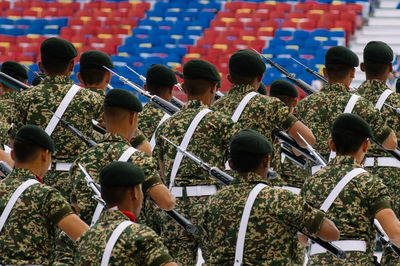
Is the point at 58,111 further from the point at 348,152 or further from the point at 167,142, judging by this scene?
the point at 348,152

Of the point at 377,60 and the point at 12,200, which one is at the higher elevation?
the point at 377,60

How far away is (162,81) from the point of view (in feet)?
29.7

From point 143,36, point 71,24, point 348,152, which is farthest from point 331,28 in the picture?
point 348,152

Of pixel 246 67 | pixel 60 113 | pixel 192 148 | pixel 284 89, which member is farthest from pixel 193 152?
pixel 284 89

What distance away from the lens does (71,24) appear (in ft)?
78.2

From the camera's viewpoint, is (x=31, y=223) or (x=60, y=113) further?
(x=60, y=113)

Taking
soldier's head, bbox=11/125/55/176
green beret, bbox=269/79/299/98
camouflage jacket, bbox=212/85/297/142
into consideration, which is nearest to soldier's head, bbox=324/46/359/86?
camouflage jacket, bbox=212/85/297/142

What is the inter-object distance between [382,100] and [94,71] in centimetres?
245

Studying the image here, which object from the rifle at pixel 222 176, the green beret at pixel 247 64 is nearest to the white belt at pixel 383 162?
the green beret at pixel 247 64

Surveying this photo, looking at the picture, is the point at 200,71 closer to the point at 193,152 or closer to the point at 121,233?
the point at 193,152

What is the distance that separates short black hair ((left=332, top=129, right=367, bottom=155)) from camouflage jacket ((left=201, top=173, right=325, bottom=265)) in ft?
2.43

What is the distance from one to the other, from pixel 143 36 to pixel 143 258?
58.5ft

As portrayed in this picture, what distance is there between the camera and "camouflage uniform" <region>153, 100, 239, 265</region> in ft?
22.9

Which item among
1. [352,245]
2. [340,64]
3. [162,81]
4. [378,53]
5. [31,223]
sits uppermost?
[378,53]
